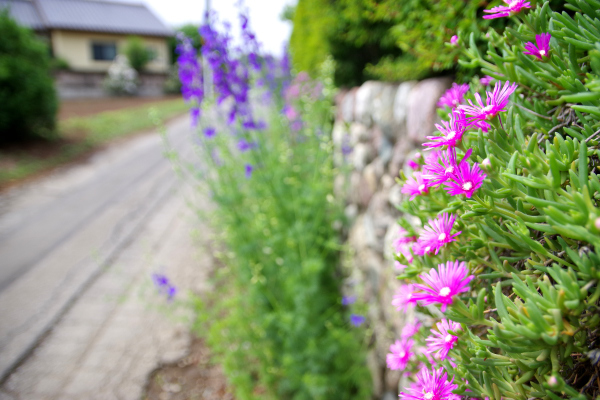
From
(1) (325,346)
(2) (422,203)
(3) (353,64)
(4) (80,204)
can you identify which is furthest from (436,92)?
(4) (80,204)

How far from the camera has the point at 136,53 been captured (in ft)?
→ 73.9

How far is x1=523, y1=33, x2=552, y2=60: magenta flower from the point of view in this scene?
0.76 m

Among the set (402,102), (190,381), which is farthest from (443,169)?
(190,381)

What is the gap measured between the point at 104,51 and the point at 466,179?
27.7m

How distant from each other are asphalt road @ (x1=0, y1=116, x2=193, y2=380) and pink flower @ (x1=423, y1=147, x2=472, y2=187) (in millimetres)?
2719

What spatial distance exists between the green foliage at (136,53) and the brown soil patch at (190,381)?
2359 centimetres

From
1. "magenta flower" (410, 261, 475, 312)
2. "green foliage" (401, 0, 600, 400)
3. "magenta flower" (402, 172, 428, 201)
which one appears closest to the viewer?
"green foliage" (401, 0, 600, 400)

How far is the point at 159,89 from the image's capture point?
23469mm

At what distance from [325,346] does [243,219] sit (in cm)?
108

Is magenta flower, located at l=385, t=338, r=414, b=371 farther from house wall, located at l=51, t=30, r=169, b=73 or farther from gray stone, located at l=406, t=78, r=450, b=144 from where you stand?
house wall, located at l=51, t=30, r=169, b=73

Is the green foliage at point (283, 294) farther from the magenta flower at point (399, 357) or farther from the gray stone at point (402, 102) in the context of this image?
the magenta flower at point (399, 357)

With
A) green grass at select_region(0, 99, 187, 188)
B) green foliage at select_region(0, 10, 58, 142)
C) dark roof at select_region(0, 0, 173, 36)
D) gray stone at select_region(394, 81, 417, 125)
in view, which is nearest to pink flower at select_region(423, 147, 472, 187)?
gray stone at select_region(394, 81, 417, 125)

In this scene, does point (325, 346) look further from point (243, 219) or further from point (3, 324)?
point (3, 324)

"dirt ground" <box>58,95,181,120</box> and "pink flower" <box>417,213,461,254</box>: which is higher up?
"pink flower" <box>417,213,461,254</box>
